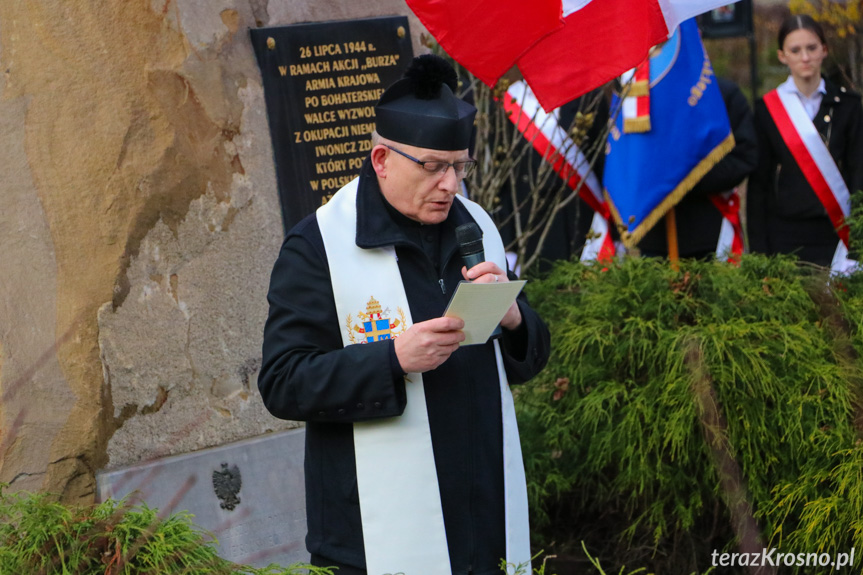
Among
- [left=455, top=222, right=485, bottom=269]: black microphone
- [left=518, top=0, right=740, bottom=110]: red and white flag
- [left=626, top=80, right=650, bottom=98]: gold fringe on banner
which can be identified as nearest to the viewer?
[left=455, top=222, right=485, bottom=269]: black microphone

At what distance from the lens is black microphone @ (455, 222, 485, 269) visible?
266 cm

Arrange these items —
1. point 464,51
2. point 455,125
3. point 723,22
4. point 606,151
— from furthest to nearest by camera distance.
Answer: point 723,22 → point 606,151 → point 464,51 → point 455,125

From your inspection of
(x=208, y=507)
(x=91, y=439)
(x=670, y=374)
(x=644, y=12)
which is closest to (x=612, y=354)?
(x=670, y=374)

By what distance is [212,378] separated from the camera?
410 cm

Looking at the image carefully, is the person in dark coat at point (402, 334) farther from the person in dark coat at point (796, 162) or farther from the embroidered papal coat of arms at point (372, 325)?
the person in dark coat at point (796, 162)

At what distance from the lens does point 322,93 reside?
431 centimetres

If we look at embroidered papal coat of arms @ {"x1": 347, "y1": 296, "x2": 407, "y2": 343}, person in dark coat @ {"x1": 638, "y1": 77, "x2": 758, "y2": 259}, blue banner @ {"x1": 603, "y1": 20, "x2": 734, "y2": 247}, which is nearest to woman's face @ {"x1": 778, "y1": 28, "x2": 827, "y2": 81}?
person in dark coat @ {"x1": 638, "y1": 77, "x2": 758, "y2": 259}

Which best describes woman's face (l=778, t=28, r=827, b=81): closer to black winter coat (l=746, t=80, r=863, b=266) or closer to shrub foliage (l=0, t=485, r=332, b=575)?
black winter coat (l=746, t=80, r=863, b=266)

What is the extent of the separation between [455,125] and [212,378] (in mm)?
1796

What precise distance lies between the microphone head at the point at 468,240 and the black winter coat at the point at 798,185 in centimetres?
372

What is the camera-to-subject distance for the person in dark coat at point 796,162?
5.87 meters

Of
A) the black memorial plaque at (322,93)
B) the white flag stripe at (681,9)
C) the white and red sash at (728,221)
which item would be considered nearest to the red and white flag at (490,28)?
the white flag stripe at (681,9)

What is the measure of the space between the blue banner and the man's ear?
3057 millimetres

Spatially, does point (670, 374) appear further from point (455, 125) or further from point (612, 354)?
point (455, 125)
